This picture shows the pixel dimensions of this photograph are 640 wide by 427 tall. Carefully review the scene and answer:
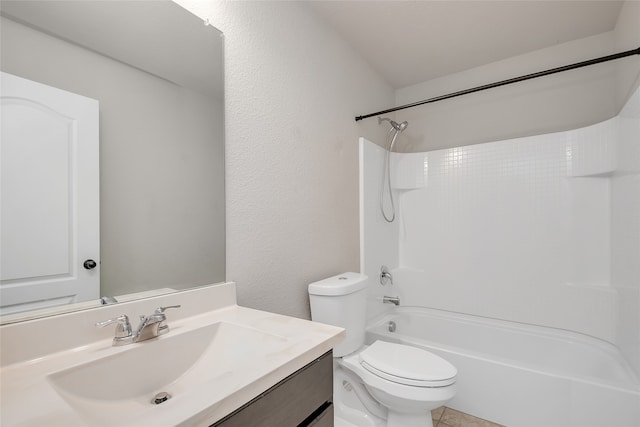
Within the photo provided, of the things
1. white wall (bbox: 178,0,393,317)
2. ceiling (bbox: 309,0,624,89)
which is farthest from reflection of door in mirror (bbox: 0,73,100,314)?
ceiling (bbox: 309,0,624,89)

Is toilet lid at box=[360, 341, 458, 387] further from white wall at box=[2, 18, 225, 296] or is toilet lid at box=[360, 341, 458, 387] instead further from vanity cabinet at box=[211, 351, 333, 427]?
white wall at box=[2, 18, 225, 296]

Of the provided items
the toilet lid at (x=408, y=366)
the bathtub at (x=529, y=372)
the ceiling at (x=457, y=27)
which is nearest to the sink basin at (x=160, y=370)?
the toilet lid at (x=408, y=366)

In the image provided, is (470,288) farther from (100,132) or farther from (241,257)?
(100,132)

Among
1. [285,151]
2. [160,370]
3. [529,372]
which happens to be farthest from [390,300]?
[160,370]

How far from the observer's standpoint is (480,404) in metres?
1.78

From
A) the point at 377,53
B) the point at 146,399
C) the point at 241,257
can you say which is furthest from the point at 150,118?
the point at 377,53

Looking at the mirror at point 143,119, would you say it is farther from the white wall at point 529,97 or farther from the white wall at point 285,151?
the white wall at point 529,97

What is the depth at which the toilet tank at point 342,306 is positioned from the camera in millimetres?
1594

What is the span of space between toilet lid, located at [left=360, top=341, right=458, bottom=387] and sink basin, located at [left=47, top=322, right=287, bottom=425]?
2.73 ft

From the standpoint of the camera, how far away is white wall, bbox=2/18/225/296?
2.72ft

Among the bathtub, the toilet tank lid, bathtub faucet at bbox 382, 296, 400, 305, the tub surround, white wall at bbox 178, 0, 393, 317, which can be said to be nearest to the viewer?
the tub surround

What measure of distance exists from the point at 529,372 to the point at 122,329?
1964 millimetres

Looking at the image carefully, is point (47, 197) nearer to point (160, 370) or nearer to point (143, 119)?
point (143, 119)

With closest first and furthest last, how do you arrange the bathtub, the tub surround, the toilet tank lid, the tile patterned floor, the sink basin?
the tub surround → the sink basin → the bathtub → the toilet tank lid → the tile patterned floor
